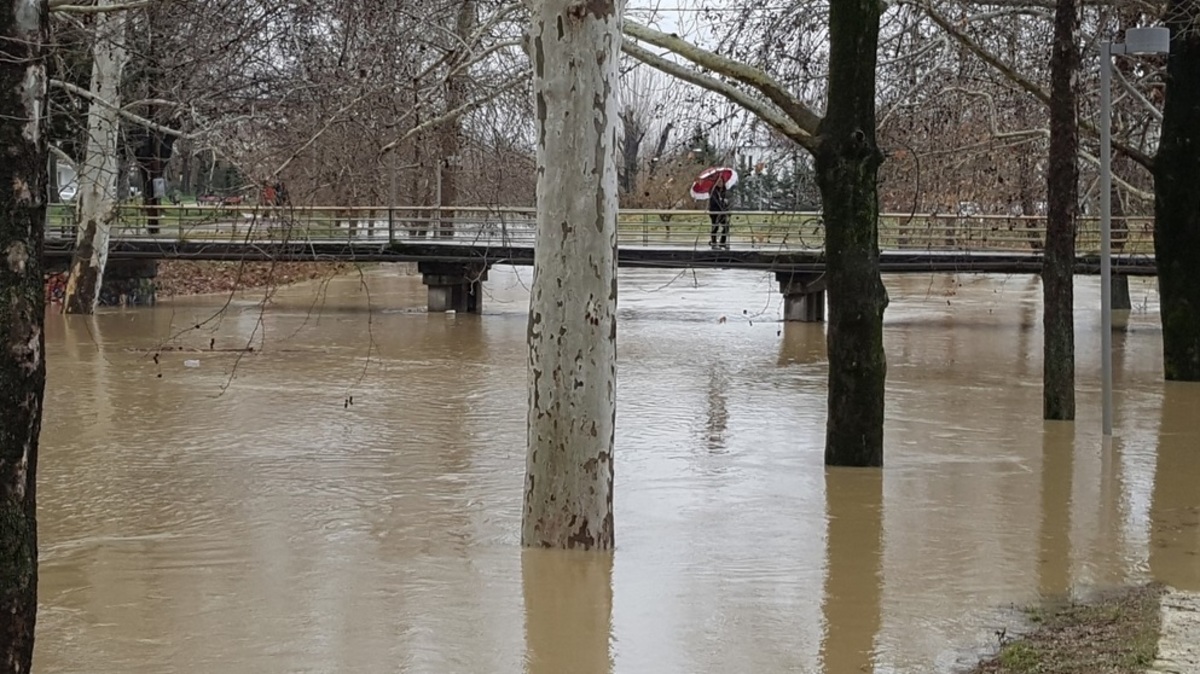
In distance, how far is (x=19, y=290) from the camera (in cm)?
443

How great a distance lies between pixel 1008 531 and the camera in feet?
33.4

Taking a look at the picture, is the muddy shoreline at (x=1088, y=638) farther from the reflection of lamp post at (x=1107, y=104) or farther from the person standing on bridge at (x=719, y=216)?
the person standing on bridge at (x=719, y=216)

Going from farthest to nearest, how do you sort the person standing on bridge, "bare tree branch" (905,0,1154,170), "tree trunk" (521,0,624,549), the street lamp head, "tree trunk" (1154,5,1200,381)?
1. the person standing on bridge
2. "tree trunk" (1154,5,1200,381)
3. "bare tree branch" (905,0,1154,170)
4. the street lamp head
5. "tree trunk" (521,0,624,549)

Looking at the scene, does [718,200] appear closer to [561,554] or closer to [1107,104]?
[1107,104]

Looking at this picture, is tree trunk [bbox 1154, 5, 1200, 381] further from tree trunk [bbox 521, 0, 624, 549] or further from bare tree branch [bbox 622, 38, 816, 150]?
tree trunk [bbox 521, 0, 624, 549]

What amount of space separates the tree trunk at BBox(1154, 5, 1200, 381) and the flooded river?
0.66 metres

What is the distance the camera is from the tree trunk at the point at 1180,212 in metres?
18.3

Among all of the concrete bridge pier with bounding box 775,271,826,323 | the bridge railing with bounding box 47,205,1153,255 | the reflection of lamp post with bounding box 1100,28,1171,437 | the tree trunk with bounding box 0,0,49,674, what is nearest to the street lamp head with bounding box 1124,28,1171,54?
the reflection of lamp post with bounding box 1100,28,1171,437

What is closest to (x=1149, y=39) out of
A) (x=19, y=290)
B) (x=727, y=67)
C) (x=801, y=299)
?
(x=727, y=67)

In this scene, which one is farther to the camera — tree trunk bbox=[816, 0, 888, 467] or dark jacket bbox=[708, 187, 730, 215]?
dark jacket bbox=[708, 187, 730, 215]

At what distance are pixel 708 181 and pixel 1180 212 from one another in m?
14.6

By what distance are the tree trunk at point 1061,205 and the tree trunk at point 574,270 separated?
7182mm

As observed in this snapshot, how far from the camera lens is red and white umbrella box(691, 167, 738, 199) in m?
28.4

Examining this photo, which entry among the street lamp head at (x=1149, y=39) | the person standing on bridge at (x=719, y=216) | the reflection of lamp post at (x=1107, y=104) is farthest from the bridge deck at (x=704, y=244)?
the street lamp head at (x=1149, y=39)
